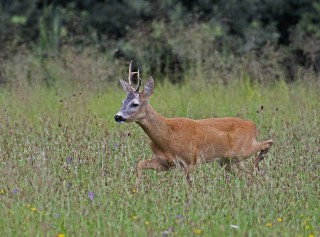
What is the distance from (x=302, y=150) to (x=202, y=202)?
2.24 m

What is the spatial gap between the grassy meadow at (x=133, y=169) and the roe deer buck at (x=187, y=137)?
0.14 m

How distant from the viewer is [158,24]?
15.5 metres

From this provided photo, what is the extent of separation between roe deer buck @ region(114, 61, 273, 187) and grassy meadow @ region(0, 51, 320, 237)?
14 cm

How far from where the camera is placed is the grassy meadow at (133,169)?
6.20 metres

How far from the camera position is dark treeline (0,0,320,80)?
1559 cm

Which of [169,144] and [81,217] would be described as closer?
[81,217]

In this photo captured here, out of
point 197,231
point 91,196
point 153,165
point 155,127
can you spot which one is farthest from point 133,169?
point 197,231

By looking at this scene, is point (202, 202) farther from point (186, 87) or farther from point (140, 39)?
point (140, 39)

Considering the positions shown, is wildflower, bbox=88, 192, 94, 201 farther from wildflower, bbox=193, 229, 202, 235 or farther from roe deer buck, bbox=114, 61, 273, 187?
roe deer buck, bbox=114, 61, 273, 187

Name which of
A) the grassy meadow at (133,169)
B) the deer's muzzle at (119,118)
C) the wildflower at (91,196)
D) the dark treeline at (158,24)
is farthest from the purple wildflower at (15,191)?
the dark treeline at (158,24)

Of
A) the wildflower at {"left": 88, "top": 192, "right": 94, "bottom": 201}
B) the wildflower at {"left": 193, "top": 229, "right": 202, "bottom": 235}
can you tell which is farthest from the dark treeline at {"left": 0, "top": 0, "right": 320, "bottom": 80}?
the wildflower at {"left": 193, "top": 229, "right": 202, "bottom": 235}

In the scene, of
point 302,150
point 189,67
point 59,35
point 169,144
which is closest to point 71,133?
point 169,144

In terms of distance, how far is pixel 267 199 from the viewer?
260 inches

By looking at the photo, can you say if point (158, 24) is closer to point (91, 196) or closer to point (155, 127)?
point (155, 127)
